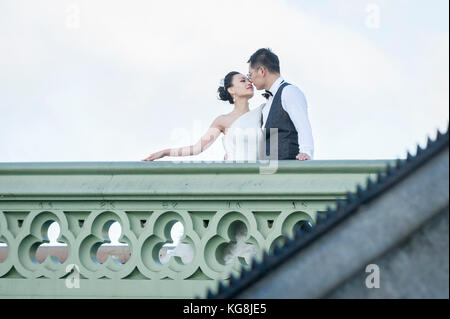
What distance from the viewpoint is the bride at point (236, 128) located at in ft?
25.9

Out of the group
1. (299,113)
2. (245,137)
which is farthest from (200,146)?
(299,113)

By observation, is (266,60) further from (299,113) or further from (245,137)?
(299,113)

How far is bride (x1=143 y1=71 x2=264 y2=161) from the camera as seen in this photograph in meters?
7.90

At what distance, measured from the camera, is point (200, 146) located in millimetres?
8758

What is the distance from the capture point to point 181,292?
20.2ft

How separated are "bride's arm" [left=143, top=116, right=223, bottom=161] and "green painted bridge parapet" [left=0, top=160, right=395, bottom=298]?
3.67 feet

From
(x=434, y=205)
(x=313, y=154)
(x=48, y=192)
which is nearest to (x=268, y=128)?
(x=313, y=154)

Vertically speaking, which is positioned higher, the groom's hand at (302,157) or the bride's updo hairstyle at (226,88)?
→ the bride's updo hairstyle at (226,88)

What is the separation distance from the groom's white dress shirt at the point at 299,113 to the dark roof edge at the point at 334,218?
3.97m

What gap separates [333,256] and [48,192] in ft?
12.2

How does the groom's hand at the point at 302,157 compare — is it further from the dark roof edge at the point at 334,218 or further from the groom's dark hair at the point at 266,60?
the dark roof edge at the point at 334,218

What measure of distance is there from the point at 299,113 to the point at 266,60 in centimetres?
96

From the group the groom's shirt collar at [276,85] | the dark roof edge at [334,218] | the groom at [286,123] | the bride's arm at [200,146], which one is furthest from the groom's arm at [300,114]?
the dark roof edge at [334,218]

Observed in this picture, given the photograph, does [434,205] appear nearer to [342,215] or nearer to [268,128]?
[342,215]
